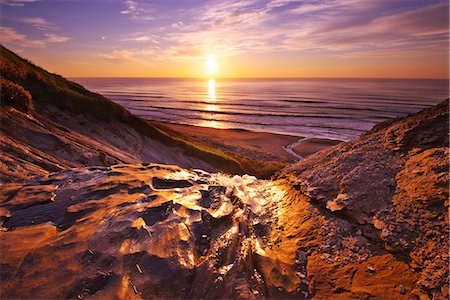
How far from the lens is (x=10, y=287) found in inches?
139

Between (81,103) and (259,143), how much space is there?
2113 cm

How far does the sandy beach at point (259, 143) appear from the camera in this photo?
26.9 m

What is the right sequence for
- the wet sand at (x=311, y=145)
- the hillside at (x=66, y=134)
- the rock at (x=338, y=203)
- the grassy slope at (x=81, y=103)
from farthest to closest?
the wet sand at (x=311, y=145) → the grassy slope at (x=81, y=103) → the hillside at (x=66, y=134) → the rock at (x=338, y=203)

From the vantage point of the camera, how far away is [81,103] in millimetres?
15930

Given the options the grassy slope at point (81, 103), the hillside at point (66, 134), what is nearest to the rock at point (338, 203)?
the hillside at point (66, 134)

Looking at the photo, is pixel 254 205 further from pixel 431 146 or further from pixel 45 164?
pixel 45 164

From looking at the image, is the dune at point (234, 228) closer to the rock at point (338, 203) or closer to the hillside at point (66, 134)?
the rock at point (338, 203)

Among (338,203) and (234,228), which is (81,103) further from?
(338,203)

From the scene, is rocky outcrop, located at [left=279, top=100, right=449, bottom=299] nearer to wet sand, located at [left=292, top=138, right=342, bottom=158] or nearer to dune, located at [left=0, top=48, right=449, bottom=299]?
dune, located at [left=0, top=48, right=449, bottom=299]

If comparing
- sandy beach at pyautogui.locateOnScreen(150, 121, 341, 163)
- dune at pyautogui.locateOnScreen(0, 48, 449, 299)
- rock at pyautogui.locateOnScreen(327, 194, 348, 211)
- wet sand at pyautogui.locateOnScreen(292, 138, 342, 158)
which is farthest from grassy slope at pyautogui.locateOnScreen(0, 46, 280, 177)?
rock at pyautogui.locateOnScreen(327, 194, 348, 211)

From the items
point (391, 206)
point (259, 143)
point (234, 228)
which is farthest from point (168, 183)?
point (259, 143)

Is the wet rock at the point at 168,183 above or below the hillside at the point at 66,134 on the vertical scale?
below

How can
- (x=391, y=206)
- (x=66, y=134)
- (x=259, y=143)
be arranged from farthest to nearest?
(x=259, y=143)
(x=66, y=134)
(x=391, y=206)

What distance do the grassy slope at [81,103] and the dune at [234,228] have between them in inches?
312
